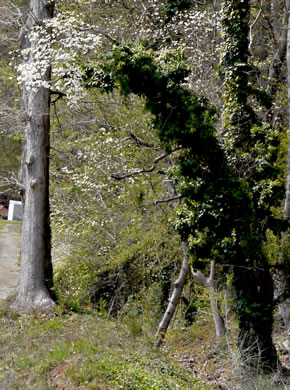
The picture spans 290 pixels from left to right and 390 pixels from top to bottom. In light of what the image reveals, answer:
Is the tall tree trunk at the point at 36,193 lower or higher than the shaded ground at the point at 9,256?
higher

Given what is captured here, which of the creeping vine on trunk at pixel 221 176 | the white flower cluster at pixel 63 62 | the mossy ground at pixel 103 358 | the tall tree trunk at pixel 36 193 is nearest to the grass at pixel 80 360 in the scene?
the mossy ground at pixel 103 358

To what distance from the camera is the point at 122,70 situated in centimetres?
777

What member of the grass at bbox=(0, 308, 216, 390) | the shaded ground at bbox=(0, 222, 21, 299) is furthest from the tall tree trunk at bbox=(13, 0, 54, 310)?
the shaded ground at bbox=(0, 222, 21, 299)

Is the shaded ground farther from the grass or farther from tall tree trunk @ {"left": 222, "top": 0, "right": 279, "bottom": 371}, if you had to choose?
tall tree trunk @ {"left": 222, "top": 0, "right": 279, "bottom": 371}

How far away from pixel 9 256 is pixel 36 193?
9.66m

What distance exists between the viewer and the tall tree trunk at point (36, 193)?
34.5ft

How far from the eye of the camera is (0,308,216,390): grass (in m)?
6.20

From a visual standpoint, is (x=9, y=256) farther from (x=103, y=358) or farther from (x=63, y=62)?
(x=103, y=358)

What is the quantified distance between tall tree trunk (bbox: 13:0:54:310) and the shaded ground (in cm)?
175

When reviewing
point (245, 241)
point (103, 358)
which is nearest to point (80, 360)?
point (103, 358)

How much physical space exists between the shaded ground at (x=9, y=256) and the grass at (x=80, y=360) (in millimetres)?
3763

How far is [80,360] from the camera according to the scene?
21.9 feet

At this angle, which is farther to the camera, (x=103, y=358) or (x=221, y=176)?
(x=221, y=176)

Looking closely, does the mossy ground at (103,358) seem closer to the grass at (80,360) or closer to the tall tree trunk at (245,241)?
the grass at (80,360)
